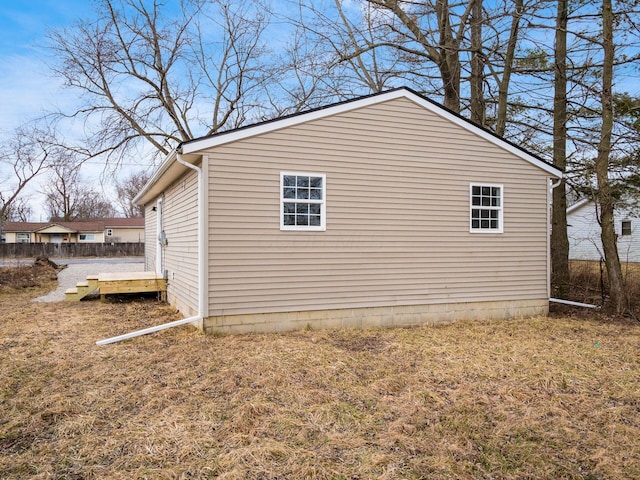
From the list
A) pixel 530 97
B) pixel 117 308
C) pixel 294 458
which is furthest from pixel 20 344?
pixel 530 97

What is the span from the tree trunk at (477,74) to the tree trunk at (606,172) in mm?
3456

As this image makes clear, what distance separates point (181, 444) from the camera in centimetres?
324

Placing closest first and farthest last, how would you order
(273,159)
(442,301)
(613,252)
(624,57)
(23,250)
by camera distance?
(273,159), (442,301), (613,252), (624,57), (23,250)

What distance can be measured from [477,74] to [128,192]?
45061mm

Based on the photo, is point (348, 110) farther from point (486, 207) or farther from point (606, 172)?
point (606, 172)

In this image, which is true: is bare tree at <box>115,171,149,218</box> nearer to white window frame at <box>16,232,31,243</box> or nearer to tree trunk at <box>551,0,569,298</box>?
white window frame at <box>16,232,31,243</box>

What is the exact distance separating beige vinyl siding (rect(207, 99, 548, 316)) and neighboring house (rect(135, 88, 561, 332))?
0.8 inches

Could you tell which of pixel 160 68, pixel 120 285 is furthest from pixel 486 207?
pixel 160 68

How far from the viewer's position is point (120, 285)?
984cm

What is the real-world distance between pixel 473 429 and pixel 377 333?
141 inches

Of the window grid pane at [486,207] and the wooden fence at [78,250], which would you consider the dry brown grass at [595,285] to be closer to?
the window grid pane at [486,207]

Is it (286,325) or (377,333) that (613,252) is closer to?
(377,333)

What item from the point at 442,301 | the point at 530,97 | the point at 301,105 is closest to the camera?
the point at 442,301

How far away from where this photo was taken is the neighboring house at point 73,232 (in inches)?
1630
